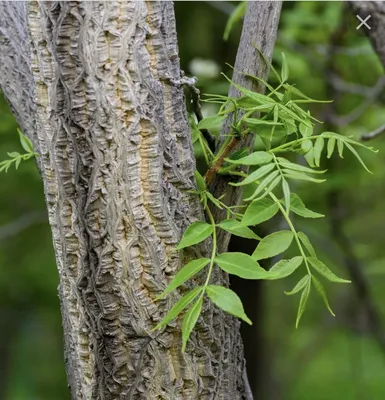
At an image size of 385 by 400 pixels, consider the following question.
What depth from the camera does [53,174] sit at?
4.52ft

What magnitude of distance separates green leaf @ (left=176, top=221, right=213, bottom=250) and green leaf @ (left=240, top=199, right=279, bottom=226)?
0.37 ft

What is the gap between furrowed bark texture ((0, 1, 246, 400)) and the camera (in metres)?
1.25

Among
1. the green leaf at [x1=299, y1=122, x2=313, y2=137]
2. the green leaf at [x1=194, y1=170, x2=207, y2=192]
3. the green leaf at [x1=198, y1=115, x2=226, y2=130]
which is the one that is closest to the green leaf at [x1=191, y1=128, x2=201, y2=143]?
the green leaf at [x1=198, y1=115, x2=226, y2=130]

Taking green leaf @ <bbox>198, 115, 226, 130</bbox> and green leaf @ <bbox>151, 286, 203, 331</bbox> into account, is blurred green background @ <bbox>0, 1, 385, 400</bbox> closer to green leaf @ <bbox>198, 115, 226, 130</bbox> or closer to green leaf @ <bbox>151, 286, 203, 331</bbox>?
green leaf @ <bbox>198, 115, 226, 130</bbox>

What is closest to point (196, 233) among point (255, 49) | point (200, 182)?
point (200, 182)

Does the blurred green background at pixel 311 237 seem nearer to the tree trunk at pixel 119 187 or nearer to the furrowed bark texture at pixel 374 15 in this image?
the furrowed bark texture at pixel 374 15

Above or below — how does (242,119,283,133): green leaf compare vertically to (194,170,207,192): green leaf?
above

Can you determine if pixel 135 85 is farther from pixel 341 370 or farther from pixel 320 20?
pixel 341 370

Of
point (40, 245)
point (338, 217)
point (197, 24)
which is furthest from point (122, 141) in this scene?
point (40, 245)

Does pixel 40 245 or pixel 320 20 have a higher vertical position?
pixel 320 20

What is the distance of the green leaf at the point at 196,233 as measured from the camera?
1.23 meters

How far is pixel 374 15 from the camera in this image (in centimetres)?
215

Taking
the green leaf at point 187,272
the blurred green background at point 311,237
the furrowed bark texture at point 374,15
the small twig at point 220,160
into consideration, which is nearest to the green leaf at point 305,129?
the small twig at point 220,160

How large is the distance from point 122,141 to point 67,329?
1.85 feet
